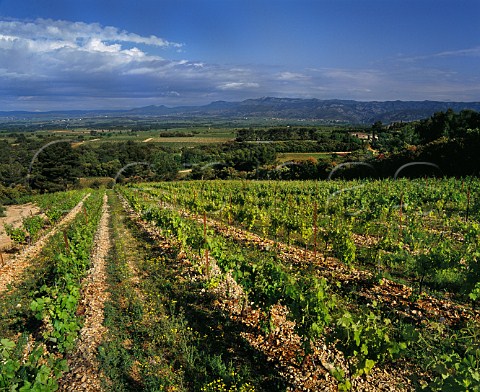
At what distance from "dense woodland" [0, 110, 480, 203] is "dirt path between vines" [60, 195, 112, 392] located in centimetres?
3062

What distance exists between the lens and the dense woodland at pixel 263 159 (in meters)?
Answer: 31.1

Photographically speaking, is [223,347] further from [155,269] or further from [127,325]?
[155,269]

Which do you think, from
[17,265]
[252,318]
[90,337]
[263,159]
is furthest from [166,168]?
[252,318]

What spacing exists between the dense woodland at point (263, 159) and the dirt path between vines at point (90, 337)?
30.6 meters

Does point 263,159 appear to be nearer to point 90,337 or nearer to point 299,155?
point 299,155

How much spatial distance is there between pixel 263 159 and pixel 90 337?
56.0 meters

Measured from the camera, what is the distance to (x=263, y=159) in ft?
201

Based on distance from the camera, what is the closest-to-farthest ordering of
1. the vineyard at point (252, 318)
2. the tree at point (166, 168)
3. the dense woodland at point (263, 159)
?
the vineyard at point (252, 318), the dense woodland at point (263, 159), the tree at point (166, 168)

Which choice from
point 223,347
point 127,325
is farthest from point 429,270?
point 127,325

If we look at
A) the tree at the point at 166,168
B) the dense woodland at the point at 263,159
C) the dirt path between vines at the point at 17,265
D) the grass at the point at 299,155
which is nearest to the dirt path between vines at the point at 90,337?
the dirt path between vines at the point at 17,265

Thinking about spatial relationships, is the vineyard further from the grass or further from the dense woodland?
the grass

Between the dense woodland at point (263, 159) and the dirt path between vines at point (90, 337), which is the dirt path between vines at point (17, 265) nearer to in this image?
the dirt path between vines at point (90, 337)

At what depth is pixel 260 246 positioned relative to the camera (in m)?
11.8

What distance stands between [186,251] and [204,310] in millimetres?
3611
